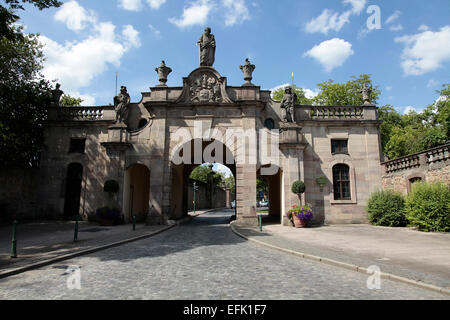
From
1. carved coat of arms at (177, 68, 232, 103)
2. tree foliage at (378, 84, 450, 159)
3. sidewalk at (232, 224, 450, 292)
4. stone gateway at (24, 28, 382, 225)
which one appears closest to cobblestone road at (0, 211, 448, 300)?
sidewalk at (232, 224, 450, 292)

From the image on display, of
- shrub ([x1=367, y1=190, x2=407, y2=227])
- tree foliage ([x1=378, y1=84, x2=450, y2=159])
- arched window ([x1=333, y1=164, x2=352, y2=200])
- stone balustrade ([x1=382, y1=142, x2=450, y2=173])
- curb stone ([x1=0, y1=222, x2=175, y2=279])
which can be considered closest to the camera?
curb stone ([x1=0, y1=222, x2=175, y2=279])

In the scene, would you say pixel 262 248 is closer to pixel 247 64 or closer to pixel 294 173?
pixel 294 173

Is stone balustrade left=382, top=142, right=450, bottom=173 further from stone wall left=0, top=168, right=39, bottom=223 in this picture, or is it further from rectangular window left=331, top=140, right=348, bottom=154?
stone wall left=0, top=168, right=39, bottom=223

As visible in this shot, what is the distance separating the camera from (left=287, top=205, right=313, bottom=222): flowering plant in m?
16.4

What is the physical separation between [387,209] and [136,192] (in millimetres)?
17220

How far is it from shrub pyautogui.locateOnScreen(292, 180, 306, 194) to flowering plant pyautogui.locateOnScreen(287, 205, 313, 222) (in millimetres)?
927

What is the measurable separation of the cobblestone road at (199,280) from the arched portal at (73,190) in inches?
499

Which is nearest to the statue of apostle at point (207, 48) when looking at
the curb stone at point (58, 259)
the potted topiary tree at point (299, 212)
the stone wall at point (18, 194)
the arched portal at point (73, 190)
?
the potted topiary tree at point (299, 212)

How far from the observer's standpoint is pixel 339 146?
63.5 feet

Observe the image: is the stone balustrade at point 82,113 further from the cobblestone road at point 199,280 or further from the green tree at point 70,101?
the cobblestone road at point 199,280

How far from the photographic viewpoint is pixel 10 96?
699 inches

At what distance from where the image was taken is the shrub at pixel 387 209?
16156 mm

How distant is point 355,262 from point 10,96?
70.0 feet

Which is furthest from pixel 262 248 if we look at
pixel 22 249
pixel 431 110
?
pixel 431 110
